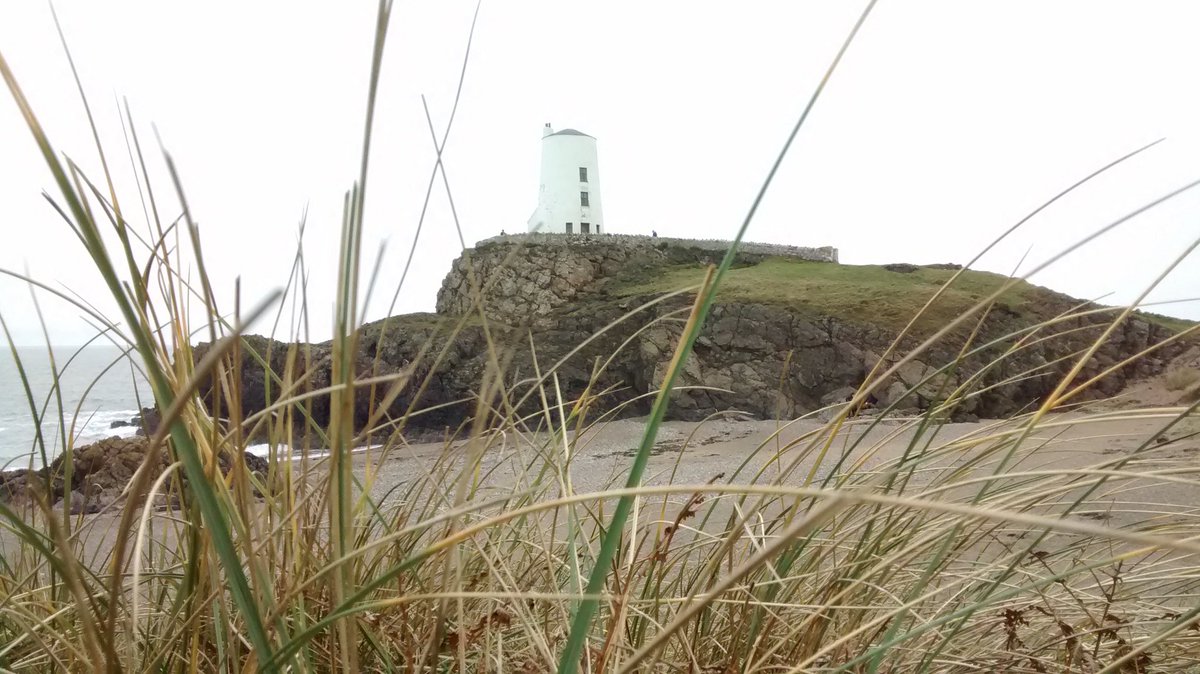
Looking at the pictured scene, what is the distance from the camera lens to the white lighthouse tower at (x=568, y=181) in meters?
34.7

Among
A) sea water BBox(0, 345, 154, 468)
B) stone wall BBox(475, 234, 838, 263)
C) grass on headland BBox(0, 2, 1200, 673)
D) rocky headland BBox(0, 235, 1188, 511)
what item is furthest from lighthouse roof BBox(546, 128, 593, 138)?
grass on headland BBox(0, 2, 1200, 673)

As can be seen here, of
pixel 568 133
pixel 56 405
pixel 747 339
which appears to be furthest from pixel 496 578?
pixel 568 133

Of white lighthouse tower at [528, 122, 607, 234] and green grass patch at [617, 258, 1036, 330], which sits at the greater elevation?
white lighthouse tower at [528, 122, 607, 234]

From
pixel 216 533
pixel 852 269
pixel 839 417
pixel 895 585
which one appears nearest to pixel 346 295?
pixel 216 533

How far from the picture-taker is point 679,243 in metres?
31.6

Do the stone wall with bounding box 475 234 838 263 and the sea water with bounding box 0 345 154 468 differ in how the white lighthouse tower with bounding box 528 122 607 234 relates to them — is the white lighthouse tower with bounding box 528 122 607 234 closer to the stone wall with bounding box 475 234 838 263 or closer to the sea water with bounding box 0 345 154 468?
the stone wall with bounding box 475 234 838 263

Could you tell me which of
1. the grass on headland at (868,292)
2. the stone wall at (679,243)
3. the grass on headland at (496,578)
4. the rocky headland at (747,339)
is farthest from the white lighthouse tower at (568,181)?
the grass on headland at (496,578)

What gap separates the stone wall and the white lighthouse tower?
4.42m

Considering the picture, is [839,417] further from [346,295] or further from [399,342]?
[399,342]

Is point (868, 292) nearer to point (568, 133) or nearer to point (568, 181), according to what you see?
point (568, 181)

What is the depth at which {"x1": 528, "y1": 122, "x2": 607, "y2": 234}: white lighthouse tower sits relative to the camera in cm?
3472

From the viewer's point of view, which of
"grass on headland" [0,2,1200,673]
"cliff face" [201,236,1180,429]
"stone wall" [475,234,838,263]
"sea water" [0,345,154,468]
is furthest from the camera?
"stone wall" [475,234,838,263]

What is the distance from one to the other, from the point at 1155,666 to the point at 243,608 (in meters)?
1.18

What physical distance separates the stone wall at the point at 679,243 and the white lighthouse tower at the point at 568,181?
4417mm
